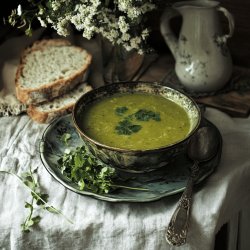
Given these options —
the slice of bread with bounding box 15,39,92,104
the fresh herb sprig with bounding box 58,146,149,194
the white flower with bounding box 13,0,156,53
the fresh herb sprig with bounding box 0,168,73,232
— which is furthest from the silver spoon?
the slice of bread with bounding box 15,39,92,104

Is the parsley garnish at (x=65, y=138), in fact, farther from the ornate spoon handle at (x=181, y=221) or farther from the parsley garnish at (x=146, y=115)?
the ornate spoon handle at (x=181, y=221)

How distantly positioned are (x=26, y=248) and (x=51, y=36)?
100 cm

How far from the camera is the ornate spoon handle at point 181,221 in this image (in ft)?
3.54

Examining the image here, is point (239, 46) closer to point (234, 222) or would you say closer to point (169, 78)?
point (169, 78)

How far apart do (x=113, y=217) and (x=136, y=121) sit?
10.7 inches

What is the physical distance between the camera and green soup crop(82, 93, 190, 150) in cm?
122

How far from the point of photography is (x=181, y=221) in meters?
1.10

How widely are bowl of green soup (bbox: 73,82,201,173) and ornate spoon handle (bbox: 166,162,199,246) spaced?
0.10m

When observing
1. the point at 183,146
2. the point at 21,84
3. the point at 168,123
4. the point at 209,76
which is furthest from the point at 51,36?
the point at 183,146

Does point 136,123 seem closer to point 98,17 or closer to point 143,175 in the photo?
point 143,175

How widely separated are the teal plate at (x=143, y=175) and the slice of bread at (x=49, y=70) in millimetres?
212

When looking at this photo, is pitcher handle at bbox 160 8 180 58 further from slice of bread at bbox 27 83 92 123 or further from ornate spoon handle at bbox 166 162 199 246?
ornate spoon handle at bbox 166 162 199 246

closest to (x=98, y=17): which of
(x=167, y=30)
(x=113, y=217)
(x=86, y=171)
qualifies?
(x=167, y=30)

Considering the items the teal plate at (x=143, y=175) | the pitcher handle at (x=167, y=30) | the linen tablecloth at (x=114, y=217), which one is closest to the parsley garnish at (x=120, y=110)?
the teal plate at (x=143, y=175)
